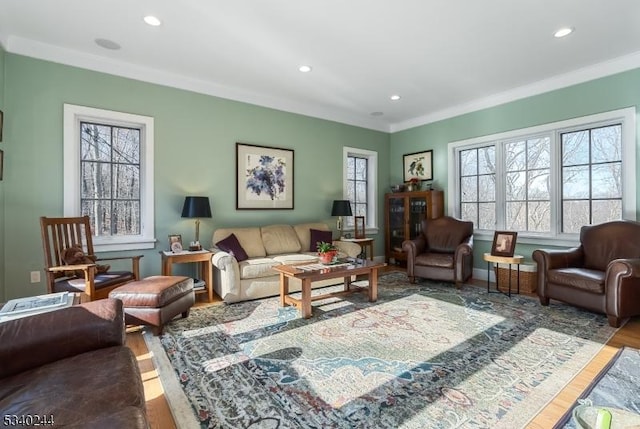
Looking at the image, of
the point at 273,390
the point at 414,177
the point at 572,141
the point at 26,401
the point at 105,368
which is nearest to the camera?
the point at 26,401

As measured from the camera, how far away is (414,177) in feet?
19.5

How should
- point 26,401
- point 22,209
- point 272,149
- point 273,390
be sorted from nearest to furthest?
point 26,401 → point 273,390 → point 22,209 → point 272,149

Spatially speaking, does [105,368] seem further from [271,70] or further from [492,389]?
[271,70]

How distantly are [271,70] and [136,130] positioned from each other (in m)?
1.87

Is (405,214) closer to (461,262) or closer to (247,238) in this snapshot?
(461,262)

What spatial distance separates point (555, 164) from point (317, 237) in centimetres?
345

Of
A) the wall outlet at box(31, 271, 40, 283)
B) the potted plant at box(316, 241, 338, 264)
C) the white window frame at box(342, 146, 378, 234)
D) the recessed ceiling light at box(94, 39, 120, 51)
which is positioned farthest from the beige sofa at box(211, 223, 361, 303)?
the recessed ceiling light at box(94, 39, 120, 51)

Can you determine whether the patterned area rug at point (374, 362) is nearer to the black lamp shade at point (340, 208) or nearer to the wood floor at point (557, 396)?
the wood floor at point (557, 396)

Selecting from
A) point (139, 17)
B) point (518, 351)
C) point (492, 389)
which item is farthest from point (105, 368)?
point (139, 17)

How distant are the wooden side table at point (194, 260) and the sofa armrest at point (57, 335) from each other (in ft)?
6.48

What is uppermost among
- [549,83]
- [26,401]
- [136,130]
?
[549,83]

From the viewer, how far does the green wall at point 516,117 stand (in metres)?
3.71

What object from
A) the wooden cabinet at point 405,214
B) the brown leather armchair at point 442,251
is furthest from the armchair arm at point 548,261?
the wooden cabinet at point 405,214

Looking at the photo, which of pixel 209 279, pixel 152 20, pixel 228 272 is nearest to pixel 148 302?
pixel 228 272
